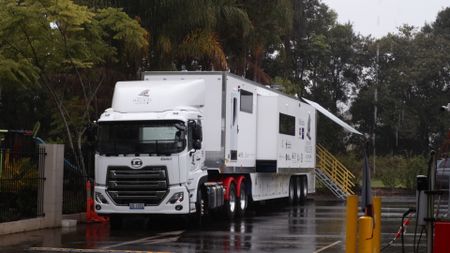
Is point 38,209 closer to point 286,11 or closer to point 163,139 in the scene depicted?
point 163,139

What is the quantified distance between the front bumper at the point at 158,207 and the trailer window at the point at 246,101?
4233mm

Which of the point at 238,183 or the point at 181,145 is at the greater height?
the point at 181,145

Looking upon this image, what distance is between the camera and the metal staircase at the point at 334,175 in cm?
3259

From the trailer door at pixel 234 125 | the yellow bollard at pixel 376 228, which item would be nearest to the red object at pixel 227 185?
the trailer door at pixel 234 125

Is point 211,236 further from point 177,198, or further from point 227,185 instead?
point 227,185

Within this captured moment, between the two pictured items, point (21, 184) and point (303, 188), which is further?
point (303, 188)

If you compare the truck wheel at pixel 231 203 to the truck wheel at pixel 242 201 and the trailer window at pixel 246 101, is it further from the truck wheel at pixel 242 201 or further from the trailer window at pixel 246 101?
the trailer window at pixel 246 101

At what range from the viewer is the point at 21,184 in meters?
18.0

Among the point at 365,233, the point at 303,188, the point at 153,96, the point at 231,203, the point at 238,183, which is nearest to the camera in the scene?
the point at 365,233

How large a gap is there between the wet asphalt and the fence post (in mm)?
563

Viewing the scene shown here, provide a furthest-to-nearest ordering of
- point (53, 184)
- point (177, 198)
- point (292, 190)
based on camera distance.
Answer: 1. point (292, 190)
2. point (53, 184)
3. point (177, 198)

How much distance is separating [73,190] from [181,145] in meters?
4.57

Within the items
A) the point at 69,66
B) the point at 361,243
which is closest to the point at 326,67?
the point at 69,66

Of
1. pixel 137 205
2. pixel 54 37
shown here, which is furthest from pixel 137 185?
pixel 54 37
